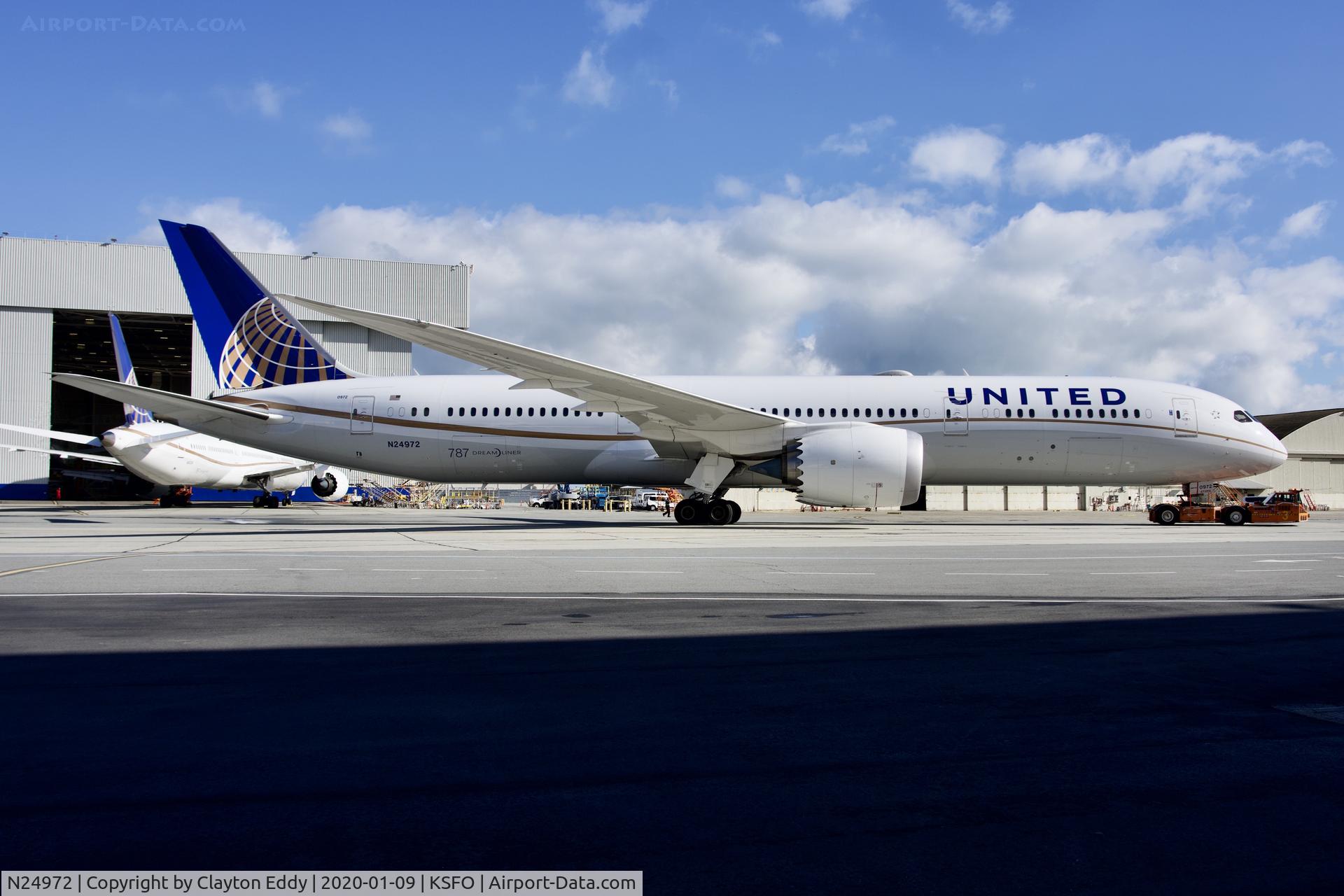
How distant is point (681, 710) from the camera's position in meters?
4.06

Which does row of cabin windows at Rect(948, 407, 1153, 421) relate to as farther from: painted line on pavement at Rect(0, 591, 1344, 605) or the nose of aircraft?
painted line on pavement at Rect(0, 591, 1344, 605)

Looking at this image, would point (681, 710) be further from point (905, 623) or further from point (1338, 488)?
point (1338, 488)

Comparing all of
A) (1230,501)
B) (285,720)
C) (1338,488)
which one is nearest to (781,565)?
(285,720)

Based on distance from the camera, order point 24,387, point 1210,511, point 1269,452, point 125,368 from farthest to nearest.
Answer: point 24,387, point 125,368, point 1210,511, point 1269,452

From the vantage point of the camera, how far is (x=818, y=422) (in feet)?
68.2

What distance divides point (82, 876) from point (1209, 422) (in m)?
24.0

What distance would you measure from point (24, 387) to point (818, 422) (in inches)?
1678

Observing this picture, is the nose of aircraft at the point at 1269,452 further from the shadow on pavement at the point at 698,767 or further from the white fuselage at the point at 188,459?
the white fuselage at the point at 188,459

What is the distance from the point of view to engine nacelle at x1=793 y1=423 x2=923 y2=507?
734 inches

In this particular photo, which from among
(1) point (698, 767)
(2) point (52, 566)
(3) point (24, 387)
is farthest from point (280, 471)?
(1) point (698, 767)

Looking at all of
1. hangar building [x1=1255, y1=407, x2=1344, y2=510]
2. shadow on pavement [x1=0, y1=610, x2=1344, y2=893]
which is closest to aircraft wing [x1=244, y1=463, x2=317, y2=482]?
shadow on pavement [x1=0, y1=610, x2=1344, y2=893]

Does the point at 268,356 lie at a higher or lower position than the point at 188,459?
higher

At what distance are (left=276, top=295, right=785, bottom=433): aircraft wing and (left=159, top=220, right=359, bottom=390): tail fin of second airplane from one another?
4924mm

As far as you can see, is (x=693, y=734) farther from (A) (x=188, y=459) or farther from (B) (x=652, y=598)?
(A) (x=188, y=459)
